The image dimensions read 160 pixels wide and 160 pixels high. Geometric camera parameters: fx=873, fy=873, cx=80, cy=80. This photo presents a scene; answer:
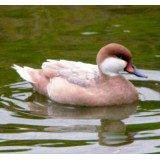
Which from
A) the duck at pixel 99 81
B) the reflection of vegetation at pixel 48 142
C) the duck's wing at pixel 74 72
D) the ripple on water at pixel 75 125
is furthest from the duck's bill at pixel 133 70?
the reflection of vegetation at pixel 48 142

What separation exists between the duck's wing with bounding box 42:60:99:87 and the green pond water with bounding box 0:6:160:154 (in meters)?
0.37

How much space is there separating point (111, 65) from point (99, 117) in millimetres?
1003

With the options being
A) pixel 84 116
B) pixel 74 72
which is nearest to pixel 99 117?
pixel 84 116

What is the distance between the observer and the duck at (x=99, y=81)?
11.5 m

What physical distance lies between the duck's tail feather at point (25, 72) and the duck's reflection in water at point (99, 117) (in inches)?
21.1

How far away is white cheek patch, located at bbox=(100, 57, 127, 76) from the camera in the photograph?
11719mm

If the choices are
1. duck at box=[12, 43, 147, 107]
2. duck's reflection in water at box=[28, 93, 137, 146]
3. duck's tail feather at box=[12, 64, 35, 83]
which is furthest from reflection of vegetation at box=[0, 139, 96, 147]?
duck's tail feather at box=[12, 64, 35, 83]

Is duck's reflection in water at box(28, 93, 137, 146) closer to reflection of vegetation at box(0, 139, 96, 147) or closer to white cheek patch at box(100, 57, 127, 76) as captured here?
reflection of vegetation at box(0, 139, 96, 147)

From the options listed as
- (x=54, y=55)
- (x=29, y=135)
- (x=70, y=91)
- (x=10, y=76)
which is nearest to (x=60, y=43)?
(x=54, y=55)

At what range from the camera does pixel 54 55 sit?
13.6 metres

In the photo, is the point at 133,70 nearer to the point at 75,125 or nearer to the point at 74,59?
the point at 75,125

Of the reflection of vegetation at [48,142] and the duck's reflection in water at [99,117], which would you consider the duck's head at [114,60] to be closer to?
the duck's reflection in water at [99,117]

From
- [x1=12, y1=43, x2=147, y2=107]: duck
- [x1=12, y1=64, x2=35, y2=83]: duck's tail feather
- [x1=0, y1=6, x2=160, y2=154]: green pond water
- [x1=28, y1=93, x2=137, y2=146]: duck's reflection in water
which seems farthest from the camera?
[x1=12, y1=64, x2=35, y2=83]: duck's tail feather

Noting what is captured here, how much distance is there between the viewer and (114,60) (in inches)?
461
